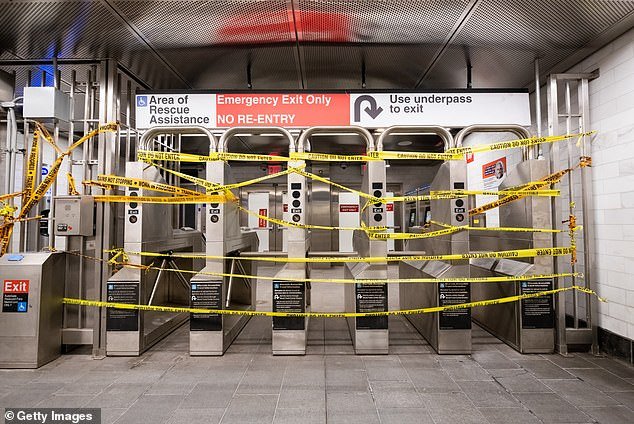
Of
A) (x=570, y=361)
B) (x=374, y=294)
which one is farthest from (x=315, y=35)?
(x=570, y=361)

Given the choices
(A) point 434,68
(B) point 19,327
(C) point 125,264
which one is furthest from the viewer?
(A) point 434,68

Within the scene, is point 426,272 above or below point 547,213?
below

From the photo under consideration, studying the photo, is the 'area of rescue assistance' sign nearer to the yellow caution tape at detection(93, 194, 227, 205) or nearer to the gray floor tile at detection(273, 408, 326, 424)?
the yellow caution tape at detection(93, 194, 227, 205)

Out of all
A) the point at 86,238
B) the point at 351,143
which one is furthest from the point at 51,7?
the point at 351,143

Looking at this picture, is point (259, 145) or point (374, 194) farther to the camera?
point (259, 145)

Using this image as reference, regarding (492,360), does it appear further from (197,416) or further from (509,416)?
(197,416)

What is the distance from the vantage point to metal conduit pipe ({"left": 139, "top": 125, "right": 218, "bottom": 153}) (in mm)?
4004

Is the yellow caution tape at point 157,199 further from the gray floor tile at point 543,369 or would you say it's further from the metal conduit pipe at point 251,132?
the gray floor tile at point 543,369

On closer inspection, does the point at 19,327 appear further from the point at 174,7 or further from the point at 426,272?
the point at 426,272

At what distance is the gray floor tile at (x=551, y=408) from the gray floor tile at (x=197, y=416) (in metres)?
2.26

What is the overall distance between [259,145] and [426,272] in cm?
515

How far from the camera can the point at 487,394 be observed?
9.77 ft

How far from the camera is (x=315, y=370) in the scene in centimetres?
345

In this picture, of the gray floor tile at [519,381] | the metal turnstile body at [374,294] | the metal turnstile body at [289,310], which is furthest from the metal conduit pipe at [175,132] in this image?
the gray floor tile at [519,381]
